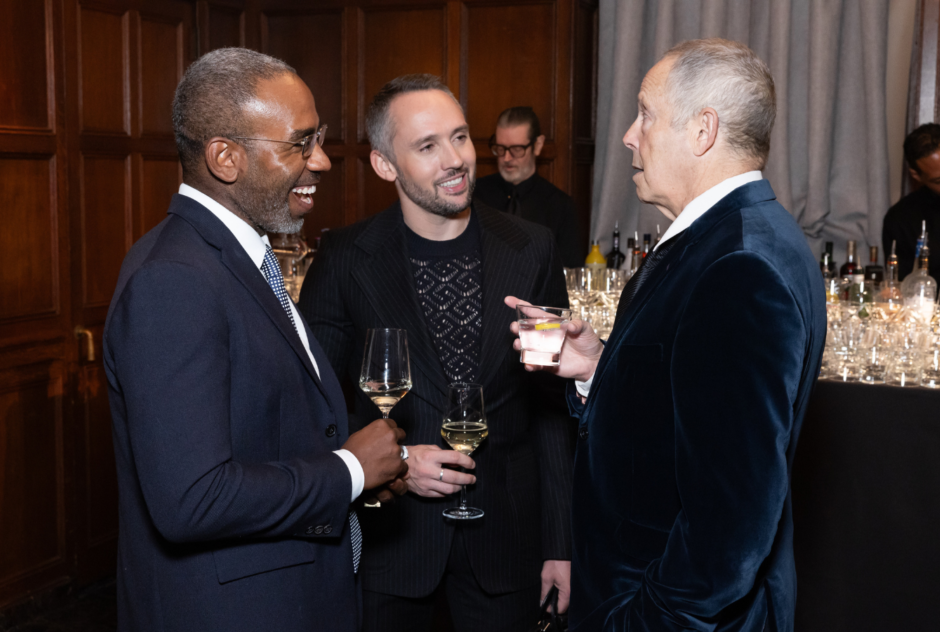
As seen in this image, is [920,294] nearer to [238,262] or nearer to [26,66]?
[238,262]

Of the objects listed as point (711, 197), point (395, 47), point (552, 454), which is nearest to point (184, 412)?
point (711, 197)

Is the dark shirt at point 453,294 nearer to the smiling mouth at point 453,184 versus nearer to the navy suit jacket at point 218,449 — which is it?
the smiling mouth at point 453,184

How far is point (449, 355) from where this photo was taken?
227 centimetres

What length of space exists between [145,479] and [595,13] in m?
5.53

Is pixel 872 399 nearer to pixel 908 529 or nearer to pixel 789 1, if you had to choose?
pixel 908 529

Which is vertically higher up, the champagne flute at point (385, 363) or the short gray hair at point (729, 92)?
the short gray hair at point (729, 92)

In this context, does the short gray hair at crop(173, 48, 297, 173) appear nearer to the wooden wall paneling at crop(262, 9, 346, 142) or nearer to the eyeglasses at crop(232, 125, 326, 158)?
the eyeglasses at crop(232, 125, 326, 158)

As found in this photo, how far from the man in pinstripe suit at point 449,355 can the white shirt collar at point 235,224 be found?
0.59 m

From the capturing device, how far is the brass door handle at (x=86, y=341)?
168 inches

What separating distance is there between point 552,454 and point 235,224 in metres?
1.12

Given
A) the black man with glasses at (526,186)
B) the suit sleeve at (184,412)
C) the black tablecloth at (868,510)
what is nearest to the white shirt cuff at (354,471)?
the suit sleeve at (184,412)

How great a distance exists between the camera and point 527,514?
2.28 metres

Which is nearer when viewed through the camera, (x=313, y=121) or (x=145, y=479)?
(x=145, y=479)

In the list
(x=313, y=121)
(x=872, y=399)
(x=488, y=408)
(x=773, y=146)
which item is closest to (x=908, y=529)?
(x=872, y=399)
